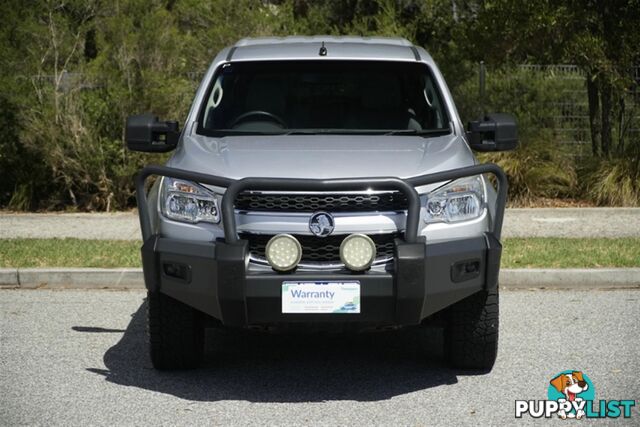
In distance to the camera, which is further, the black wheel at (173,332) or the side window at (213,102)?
the side window at (213,102)

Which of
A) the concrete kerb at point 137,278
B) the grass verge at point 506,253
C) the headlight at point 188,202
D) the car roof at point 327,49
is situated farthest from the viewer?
the grass verge at point 506,253

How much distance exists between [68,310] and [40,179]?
20.2 ft

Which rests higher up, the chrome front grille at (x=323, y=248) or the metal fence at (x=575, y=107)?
the chrome front grille at (x=323, y=248)

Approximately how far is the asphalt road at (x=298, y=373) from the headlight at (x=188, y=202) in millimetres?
974

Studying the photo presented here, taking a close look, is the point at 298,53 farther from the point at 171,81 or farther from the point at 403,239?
the point at 171,81

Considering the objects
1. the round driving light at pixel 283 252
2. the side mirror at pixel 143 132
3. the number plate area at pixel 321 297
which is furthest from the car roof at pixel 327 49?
the number plate area at pixel 321 297

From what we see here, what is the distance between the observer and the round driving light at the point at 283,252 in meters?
5.73

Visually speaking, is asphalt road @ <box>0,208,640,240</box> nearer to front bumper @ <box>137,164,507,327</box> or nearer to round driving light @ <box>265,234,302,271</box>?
front bumper @ <box>137,164,507,327</box>

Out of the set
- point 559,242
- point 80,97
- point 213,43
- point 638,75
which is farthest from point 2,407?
point 638,75

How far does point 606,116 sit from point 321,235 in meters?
10.2

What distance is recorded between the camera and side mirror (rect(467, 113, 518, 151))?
6930mm

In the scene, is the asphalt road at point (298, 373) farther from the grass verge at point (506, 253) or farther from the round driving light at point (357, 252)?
the grass verge at point (506, 253)

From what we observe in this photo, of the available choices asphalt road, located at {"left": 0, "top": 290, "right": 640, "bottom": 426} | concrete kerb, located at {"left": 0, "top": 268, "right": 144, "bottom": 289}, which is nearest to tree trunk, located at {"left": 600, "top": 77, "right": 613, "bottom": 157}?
asphalt road, located at {"left": 0, "top": 290, "right": 640, "bottom": 426}

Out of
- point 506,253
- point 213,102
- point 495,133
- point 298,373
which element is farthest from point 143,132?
point 506,253
